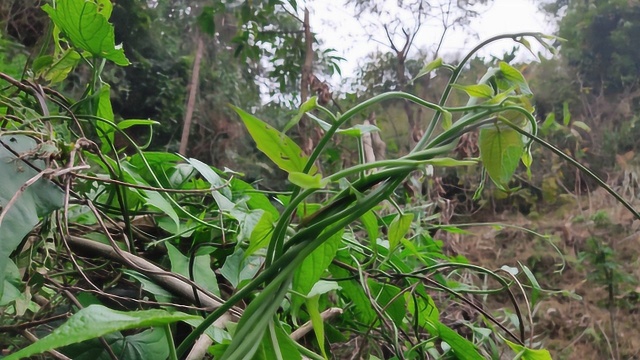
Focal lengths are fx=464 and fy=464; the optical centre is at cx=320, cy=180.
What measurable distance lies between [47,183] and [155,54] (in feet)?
9.00

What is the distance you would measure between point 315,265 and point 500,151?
0.23ft

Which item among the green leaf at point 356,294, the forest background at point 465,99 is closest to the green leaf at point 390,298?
the green leaf at point 356,294

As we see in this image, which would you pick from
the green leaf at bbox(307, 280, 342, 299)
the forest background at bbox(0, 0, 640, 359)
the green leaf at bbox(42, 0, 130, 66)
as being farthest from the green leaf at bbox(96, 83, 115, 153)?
the forest background at bbox(0, 0, 640, 359)

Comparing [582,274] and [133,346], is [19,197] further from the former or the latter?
[582,274]

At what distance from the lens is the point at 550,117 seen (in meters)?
0.27

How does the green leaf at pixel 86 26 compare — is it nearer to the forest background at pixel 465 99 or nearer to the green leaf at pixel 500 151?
the green leaf at pixel 500 151

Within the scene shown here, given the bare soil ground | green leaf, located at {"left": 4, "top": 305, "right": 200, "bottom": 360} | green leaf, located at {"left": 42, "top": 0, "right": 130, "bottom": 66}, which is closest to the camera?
green leaf, located at {"left": 4, "top": 305, "right": 200, "bottom": 360}

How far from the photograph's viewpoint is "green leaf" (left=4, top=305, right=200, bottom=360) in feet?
0.26

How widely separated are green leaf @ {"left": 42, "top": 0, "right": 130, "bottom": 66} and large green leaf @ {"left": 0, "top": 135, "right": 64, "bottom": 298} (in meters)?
0.06

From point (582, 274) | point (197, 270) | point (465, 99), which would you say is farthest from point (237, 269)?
point (582, 274)

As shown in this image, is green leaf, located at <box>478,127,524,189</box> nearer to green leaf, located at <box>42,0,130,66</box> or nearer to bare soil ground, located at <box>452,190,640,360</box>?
green leaf, located at <box>42,0,130,66</box>

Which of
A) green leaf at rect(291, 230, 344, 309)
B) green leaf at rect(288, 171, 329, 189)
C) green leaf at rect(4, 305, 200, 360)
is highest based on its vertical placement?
green leaf at rect(288, 171, 329, 189)

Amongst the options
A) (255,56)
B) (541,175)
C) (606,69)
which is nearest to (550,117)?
(255,56)

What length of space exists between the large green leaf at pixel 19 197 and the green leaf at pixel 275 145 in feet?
0.22
